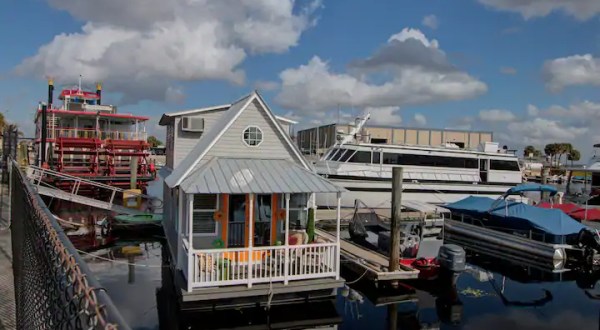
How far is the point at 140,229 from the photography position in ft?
75.3

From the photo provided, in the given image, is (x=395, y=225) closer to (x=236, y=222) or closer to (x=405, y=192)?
(x=236, y=222)

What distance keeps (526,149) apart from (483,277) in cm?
9795

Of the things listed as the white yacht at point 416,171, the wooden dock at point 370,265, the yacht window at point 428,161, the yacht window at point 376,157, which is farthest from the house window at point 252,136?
the yacht window at point 428,161

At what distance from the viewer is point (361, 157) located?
1254 inches

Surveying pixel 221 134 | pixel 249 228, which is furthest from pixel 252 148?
pixel 249 228

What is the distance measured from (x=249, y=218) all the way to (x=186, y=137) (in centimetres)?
541

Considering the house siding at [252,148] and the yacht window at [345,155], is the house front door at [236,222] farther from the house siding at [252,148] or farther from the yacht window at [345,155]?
the yacht window at [345,155]

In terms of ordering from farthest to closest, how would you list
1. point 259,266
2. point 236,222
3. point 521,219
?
point 521,219, point 236,222, point 259,266

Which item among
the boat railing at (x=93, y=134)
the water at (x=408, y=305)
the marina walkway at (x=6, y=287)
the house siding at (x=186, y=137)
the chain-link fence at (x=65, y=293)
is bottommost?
the water at (x=408, y=305)

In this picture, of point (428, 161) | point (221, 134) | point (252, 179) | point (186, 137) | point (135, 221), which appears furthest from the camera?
point (428, 161)

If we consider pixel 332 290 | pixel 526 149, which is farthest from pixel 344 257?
pixel 526 149

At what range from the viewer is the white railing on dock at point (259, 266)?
465 inches

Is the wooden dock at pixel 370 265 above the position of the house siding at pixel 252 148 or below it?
below

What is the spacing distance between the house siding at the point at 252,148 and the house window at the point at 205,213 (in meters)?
1.38
